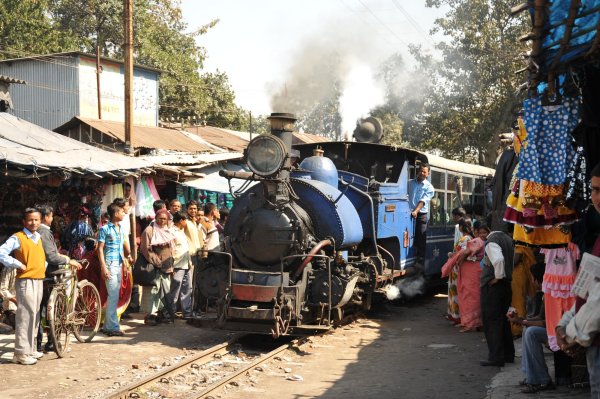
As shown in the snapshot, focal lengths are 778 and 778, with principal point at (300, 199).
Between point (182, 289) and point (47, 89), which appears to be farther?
point (47, 89)

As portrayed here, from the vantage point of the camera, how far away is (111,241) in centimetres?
Result: 1027

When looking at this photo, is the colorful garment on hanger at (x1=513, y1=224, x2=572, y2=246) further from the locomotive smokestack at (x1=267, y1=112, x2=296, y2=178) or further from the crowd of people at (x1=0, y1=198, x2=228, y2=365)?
the crowd of people at (x1=0, y1=198, x2=228, y2=365)

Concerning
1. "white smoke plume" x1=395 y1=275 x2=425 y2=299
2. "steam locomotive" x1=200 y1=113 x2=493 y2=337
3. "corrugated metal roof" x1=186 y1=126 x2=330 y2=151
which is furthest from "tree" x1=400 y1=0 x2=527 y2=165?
"steam locomotive" x1=200 y1=113 x2=493 y2=337

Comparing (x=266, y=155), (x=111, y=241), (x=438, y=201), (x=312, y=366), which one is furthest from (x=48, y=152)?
(x=438, y=201)

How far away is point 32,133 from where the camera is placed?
41.9ft

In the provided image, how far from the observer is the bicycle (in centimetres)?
879

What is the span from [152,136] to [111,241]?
10138 mm

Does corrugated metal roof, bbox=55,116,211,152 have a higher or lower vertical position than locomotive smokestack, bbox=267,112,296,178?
higher

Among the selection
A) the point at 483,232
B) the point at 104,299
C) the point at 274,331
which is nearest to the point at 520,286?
the point at 483,232

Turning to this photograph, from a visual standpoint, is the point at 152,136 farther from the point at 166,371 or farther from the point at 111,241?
the point at 166,371

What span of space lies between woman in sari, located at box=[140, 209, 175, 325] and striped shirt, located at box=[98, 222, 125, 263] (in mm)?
639

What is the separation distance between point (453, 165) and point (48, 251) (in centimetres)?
961

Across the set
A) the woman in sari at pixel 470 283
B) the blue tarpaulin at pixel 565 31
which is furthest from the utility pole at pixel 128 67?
the blue tarpaulin at pixel 565 31

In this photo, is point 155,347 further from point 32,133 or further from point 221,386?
point 32,133
